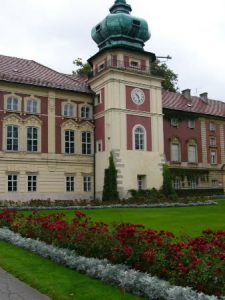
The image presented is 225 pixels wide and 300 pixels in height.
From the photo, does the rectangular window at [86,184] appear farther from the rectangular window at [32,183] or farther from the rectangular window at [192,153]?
the rectangular window at [192,153]

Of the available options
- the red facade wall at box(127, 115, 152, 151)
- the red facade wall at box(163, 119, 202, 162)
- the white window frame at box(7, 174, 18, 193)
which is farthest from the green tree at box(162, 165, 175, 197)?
the white window frame at box(7, 174, 18, 193)

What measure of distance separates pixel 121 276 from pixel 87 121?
3018 cm

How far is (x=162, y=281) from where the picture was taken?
713cm

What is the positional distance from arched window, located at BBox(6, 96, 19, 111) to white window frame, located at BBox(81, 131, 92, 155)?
6235mm

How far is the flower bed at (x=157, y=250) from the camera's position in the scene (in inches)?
264

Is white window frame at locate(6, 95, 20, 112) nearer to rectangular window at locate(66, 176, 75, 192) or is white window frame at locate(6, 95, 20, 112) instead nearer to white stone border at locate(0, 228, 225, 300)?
rectangular window at locate(66, 176, 75, 192)

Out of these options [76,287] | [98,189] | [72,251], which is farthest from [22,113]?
[76,287]

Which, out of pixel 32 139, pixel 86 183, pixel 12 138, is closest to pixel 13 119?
pixel 12 138

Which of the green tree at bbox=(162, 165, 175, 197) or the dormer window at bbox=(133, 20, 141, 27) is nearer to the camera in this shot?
the green tree at bbox=(162, 165, 175, 197)

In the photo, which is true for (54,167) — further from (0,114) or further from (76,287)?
(76,287)

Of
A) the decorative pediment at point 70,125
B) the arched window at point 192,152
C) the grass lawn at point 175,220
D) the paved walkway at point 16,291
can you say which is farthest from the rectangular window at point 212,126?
the paved walkway at point 16,291

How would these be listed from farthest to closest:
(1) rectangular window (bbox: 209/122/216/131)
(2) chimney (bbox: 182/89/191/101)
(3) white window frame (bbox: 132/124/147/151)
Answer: (2) chimney (bbox: 182/89/191/101) < (1) rectangular window (bbox: 209/122/216/131) < (3) white window frame (bbox: 132/124/147/151)

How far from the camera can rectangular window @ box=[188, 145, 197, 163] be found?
1762 inches

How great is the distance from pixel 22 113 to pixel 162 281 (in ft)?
95.6
